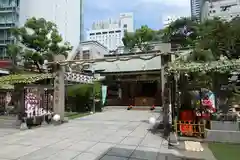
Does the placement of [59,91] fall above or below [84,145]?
above

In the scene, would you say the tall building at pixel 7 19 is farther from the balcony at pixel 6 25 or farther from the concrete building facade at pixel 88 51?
the concrete building facade at pixel 88 51

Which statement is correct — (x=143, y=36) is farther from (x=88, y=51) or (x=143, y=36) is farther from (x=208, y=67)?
(x=208, y=67)

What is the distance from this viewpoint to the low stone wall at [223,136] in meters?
6.49

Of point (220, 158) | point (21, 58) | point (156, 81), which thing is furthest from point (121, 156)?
point (21, 58)

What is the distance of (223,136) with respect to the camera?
6.59 meters

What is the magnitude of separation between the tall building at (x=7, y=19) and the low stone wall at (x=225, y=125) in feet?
101

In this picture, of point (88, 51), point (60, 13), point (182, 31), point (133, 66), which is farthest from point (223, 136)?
point (60, 13)

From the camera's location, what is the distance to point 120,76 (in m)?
19.7

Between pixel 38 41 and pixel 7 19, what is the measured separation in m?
16.7

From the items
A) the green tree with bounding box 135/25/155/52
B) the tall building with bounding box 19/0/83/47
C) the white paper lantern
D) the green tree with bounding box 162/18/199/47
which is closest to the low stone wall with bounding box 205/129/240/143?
the white paper lantern

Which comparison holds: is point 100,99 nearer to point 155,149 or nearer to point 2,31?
point 155,149

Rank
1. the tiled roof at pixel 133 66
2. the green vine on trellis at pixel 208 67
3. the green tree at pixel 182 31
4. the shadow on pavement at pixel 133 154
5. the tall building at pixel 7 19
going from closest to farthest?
the shadow on pavement at pixel 133 154 → the green vine on trellis at pixel 208 67 → the tiled roof at pixel 133 66 → the green tree at pixel 182 31 → the tall building at pixel 7 19

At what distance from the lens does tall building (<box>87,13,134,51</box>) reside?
183ft

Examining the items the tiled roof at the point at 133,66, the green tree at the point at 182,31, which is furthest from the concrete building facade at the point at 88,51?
the green tree at the point at 182,31
